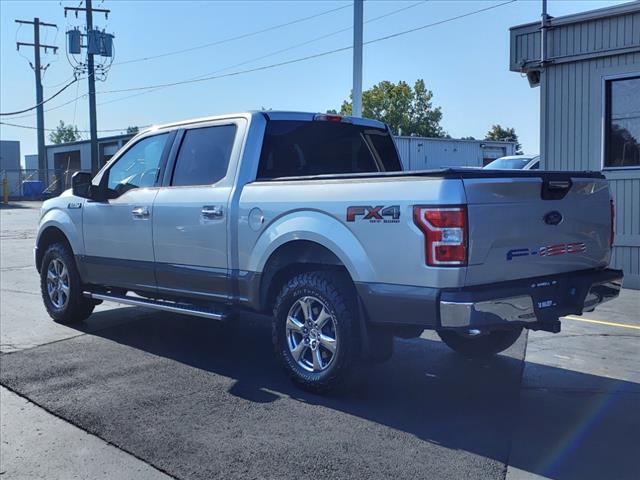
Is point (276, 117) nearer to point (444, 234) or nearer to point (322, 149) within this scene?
point (322, 149)

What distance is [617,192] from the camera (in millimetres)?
10141

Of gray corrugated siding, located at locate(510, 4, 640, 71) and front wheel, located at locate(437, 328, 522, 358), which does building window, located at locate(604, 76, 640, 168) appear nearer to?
gray corrugated siding, located at locate(510, 4, 640, 71)

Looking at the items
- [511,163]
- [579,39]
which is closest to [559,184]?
[579,39]

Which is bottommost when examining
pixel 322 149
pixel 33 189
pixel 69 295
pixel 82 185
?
pixel 69 295

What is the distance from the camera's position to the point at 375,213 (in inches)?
178

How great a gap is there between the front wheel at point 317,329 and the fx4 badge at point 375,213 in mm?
576

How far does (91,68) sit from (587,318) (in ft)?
95.4

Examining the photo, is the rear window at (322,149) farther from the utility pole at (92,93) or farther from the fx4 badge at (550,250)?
the utility pole at (92,93)

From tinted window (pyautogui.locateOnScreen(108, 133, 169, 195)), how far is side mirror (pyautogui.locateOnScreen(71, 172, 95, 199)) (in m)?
0.22

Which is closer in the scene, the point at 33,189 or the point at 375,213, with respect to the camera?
the point at 375,213

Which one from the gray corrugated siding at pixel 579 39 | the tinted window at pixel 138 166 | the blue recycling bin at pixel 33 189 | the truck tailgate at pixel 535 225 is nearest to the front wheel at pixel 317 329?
the truck tailgate at pixel 535 225

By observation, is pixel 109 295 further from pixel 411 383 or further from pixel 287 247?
pixel 411 383

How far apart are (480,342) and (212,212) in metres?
2.65

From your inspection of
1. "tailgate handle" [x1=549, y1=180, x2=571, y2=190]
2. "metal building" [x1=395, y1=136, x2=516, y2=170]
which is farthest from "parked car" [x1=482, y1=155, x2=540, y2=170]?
"metal building" [x1=395, y1=136, x2=516, y2=170]
